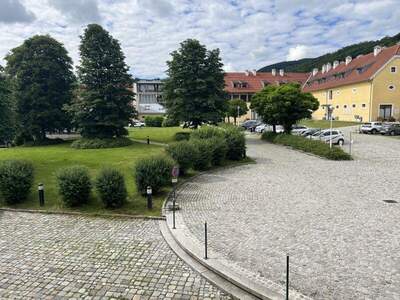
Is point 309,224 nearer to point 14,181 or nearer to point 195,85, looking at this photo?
point 14,181

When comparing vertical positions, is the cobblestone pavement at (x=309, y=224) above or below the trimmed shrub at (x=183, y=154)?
below

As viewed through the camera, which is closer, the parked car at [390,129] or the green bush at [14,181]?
the green bush at [14,181]

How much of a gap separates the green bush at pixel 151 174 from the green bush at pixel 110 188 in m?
1.10

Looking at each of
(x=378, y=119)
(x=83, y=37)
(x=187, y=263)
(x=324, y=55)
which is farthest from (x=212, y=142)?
(x=324, y=55)

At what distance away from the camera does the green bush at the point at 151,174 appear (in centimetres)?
1190

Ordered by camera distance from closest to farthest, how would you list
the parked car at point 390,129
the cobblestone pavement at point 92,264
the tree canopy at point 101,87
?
the cobblestone pavement at point 92,264
the tree canopy at point 101,87
the parked car at point 390,129

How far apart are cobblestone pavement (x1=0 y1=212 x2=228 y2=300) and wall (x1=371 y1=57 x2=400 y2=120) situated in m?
46.3

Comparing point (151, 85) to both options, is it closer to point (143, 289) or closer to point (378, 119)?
point (378, 119)

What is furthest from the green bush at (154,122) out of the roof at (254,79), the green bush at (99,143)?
the green bush at (99,143)

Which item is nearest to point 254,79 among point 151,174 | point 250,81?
point 250,81

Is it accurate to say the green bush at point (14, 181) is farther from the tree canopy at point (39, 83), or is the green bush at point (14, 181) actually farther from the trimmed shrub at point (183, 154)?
the tree canopy at point (39, 83)

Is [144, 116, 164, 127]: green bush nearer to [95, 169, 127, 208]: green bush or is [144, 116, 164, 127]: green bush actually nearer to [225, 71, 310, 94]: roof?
[225, 71, 310, 94]: roof

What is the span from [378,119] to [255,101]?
76.7 ft

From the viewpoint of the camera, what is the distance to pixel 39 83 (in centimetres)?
3244
